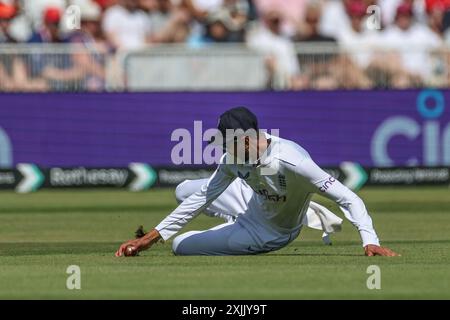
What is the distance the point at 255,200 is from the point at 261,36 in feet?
36.8

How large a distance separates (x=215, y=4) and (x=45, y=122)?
12.3 feet

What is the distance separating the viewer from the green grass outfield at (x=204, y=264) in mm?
9062

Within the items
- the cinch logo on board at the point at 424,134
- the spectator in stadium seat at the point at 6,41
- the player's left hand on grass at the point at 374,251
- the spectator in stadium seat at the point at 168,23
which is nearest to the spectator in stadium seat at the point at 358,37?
the cinch logo on board at the point at 424,134

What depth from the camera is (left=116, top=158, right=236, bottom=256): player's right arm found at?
11.0 metres

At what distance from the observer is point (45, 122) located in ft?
70.0

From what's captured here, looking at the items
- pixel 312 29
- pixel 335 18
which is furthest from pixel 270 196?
pixel 335 18

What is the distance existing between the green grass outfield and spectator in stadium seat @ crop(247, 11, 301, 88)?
4666mm

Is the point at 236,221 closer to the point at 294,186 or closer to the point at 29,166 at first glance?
the point at 294,186

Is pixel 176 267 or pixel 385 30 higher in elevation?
pixel 385 30

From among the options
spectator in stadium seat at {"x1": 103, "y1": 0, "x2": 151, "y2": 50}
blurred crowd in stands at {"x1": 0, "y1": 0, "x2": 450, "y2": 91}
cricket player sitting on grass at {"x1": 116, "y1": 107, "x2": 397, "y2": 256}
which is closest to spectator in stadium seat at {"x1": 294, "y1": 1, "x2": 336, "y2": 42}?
blurred crowd in stands at {"x1": 0, "y1": 0, "x2": 450, "y2": 91}

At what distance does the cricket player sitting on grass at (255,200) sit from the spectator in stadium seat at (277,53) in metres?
9.12

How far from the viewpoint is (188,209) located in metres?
11.0

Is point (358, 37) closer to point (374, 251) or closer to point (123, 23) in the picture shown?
point (123, 23)

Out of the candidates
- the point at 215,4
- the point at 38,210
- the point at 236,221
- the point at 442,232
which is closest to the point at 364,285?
the point at 236,221
